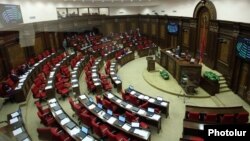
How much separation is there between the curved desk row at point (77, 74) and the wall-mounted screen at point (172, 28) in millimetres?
8718

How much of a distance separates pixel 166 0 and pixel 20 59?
1514 centimetres

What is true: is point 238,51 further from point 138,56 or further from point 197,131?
point 138,56

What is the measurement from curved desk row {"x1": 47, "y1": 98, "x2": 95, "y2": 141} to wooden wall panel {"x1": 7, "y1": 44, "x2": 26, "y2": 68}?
697 centimetres

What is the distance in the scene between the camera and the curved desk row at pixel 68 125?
7086mm

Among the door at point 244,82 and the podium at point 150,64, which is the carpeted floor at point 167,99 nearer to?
the door at point 244,82

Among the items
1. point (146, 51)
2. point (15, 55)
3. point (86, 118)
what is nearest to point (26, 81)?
point (15, 55)

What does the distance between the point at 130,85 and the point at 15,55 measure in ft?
28.8

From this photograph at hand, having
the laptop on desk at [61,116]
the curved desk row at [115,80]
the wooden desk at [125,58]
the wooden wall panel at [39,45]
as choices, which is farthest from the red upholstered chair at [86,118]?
the wooden wall panel at [39,45]

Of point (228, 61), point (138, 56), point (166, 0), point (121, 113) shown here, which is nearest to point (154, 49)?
point (138, 56)

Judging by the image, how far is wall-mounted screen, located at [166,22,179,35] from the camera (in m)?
18.7

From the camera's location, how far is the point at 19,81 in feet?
38.9

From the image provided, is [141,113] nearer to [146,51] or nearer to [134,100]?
[134,100]

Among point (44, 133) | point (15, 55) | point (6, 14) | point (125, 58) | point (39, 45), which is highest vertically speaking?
point (6, 14)

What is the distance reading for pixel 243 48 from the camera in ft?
34.0
